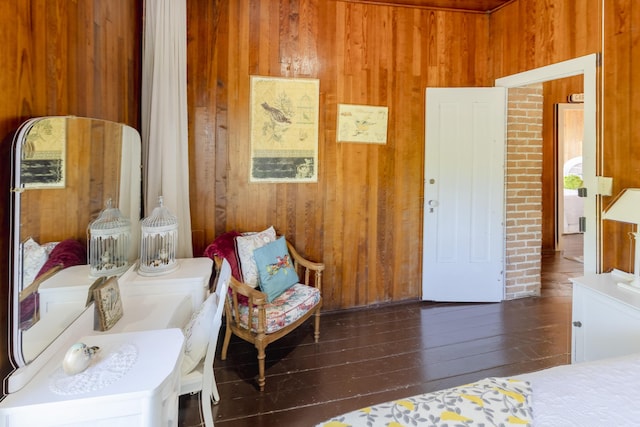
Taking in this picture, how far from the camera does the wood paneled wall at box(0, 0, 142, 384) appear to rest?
107 centimetres

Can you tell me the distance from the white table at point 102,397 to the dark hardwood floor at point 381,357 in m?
1.02

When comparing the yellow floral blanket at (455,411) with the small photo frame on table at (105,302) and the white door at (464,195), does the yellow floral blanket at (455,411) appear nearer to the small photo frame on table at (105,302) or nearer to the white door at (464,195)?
the small photo frame on table at (105,302)

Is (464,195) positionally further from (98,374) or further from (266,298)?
(98,374)

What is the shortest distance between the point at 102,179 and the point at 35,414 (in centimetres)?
106

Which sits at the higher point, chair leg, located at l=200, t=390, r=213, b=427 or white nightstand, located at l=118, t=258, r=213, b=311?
white nightstand, located at l=118, t=258, r=213, b=311

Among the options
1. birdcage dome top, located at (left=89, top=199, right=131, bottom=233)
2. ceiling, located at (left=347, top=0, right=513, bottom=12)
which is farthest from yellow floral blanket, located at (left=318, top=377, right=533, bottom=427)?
ceiling, located at (left=347, top=0, right=513, bottom=12)

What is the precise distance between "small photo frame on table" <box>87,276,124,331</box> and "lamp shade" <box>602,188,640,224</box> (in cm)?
275

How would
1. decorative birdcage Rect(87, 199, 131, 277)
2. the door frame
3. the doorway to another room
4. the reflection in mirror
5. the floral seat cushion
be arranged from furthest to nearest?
the doorway to another room, the door frame, the floral seat cushion, decorative birdcage Rect(87, 199, 131, 277), the reflection in mirror

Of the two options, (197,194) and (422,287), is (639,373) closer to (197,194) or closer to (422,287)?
(422,287)

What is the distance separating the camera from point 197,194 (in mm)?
2955

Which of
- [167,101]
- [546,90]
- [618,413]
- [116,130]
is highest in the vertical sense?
[546,90]

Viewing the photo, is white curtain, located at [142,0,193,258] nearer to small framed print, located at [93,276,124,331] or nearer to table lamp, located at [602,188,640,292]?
small framed print, located at [93,276,124,331]

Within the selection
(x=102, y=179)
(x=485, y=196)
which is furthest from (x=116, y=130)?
(x=485, y=196)

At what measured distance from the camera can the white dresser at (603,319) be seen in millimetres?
1786
